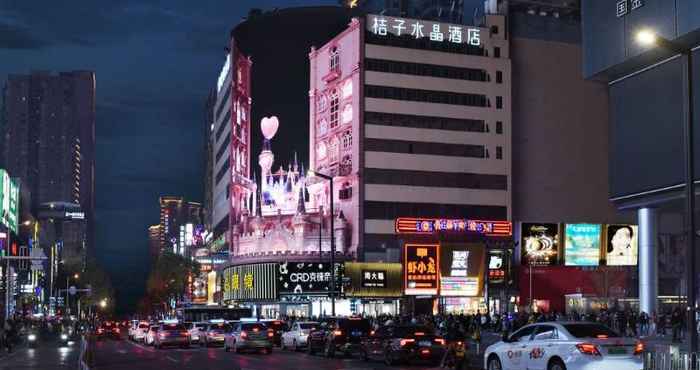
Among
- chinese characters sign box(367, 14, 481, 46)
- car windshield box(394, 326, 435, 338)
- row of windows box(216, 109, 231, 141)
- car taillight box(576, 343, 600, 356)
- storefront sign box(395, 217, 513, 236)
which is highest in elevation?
chinese characters sign box(367, 14, 481, 46)

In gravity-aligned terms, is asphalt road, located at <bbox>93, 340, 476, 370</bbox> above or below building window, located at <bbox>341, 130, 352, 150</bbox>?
below

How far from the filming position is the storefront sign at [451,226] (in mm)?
95438

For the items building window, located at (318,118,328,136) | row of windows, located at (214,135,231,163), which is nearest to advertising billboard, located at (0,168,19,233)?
row of windows, located at (214,135,231,163)

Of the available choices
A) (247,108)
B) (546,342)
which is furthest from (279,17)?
(546,342)

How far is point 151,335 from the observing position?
191ft

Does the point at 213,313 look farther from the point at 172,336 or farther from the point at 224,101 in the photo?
the point at 224,101

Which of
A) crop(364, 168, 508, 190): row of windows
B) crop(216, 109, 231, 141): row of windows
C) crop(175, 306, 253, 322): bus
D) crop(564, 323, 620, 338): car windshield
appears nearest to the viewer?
crop(564, 323, 620, 338): car windshield

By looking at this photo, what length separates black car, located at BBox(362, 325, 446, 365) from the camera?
3584cm

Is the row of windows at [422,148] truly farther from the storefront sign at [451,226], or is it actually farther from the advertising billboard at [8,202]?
the advertising billboard at [8,202]

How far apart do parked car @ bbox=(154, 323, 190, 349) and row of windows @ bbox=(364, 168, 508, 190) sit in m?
50.7

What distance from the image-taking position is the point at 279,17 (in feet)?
390

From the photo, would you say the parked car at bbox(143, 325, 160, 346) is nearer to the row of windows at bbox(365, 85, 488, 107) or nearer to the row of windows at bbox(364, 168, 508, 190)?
the row of windows at bbox(364, 168, 508, 190)

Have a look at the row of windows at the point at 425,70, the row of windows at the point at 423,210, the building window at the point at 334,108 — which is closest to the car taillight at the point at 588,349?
the row of windows at the point at 423,210

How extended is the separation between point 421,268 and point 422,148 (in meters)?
17.1
